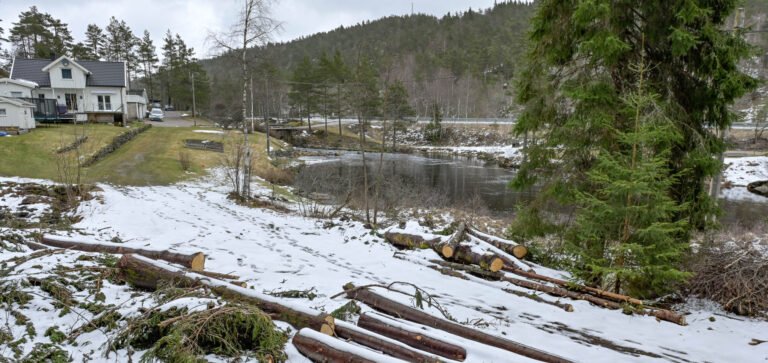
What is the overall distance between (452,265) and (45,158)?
21.8m

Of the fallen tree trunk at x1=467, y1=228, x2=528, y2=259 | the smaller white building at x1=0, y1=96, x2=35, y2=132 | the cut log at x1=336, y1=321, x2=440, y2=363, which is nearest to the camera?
the cut log at x1=336, y1=321, x2=440, y2=363

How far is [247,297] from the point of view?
5145 millimetres

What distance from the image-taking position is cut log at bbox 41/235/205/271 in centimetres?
701

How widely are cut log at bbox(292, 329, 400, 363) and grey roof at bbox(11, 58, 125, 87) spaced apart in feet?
125

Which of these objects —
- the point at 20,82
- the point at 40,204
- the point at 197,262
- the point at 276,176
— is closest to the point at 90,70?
the point at 20,82

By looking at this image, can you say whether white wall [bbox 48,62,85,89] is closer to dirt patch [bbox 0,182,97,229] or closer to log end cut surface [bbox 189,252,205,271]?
dirt patch [bbox 0,182,97,229]

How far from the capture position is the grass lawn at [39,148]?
17844mm

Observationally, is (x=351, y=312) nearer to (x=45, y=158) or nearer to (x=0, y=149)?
(x=45, y=158)

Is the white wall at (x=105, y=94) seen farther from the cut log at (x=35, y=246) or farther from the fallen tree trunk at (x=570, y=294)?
the fallen tree trunk at (x=570, y=294)

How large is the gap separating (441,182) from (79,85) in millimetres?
29667

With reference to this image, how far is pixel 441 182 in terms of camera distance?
1096 inches

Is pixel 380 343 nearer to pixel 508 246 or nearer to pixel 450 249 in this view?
pixel 450 249

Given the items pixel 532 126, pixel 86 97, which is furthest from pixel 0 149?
pixel 532 126

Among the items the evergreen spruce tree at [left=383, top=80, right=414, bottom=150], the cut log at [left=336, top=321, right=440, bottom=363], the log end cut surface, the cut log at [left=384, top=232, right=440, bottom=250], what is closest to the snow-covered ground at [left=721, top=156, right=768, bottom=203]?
the cut log at [left=384, top=232, right=440, bottom=250]
